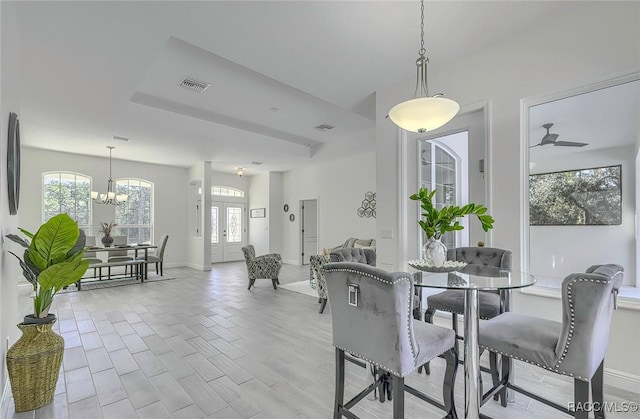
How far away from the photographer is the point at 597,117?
253cm

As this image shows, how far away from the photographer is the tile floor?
2020 mm

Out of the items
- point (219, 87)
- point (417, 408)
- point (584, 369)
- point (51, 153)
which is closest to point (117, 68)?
point (219, 87)

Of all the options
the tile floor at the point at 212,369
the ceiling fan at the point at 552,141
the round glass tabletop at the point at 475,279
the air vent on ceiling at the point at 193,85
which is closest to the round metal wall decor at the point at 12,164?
the tile floor at the point at 212,369

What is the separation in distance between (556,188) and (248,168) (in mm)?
7559

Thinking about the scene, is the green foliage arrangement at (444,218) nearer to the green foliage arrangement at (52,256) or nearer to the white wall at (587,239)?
the white wall at (587,239)

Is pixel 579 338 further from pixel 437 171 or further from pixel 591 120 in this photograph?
pixel 437 171

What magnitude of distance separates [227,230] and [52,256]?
7.72 m

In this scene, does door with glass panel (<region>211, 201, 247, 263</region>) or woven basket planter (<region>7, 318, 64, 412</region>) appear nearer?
woven basket planter (<region>7, 318, 64, 412</region>)

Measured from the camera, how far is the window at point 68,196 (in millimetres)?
6727

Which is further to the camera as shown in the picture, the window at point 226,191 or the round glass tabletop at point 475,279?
the window at point 226,191

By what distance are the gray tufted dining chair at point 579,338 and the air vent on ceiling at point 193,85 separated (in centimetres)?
405

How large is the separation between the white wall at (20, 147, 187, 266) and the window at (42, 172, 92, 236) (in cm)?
11

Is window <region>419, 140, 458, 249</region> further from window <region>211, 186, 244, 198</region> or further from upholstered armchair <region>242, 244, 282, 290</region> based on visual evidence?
window <region>211, 186, 244, 198</region>

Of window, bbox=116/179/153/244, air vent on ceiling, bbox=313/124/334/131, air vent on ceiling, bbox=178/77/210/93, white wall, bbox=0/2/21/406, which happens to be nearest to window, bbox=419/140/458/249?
air vent on ceiling, bbox=313/124/334/131
